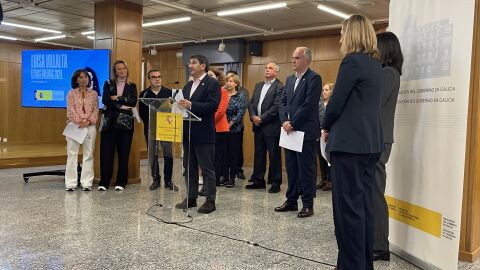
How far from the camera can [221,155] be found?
5773 mm

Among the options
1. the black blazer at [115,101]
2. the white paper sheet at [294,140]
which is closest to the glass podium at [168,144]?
the white paper sheet at [294,140]

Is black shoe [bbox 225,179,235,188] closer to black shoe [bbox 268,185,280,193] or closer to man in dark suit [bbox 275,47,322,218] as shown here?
black shoe [bbox 268,185,280,193]

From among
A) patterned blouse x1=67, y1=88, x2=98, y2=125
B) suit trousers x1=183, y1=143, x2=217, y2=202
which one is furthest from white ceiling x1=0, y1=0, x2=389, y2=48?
suit trousers x1=183, y1=143, x2=217, y2=202

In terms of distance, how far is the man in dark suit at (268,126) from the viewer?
5.48 metres

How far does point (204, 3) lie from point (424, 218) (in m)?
4.58

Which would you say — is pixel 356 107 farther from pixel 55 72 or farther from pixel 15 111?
pixel 15 111

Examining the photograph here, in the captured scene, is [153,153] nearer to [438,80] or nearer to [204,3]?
[438,80]

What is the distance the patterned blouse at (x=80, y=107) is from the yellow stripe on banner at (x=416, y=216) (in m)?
3.67

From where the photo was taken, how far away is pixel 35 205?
4.36m

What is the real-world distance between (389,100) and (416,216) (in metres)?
0.79

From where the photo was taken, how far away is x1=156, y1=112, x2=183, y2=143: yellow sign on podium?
368 centimetres

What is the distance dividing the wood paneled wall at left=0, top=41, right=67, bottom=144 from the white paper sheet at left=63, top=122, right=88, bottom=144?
679cm

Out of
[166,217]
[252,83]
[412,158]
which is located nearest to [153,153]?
[166,217]

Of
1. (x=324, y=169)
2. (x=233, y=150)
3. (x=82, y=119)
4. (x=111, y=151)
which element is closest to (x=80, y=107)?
(x=82, y=119)
